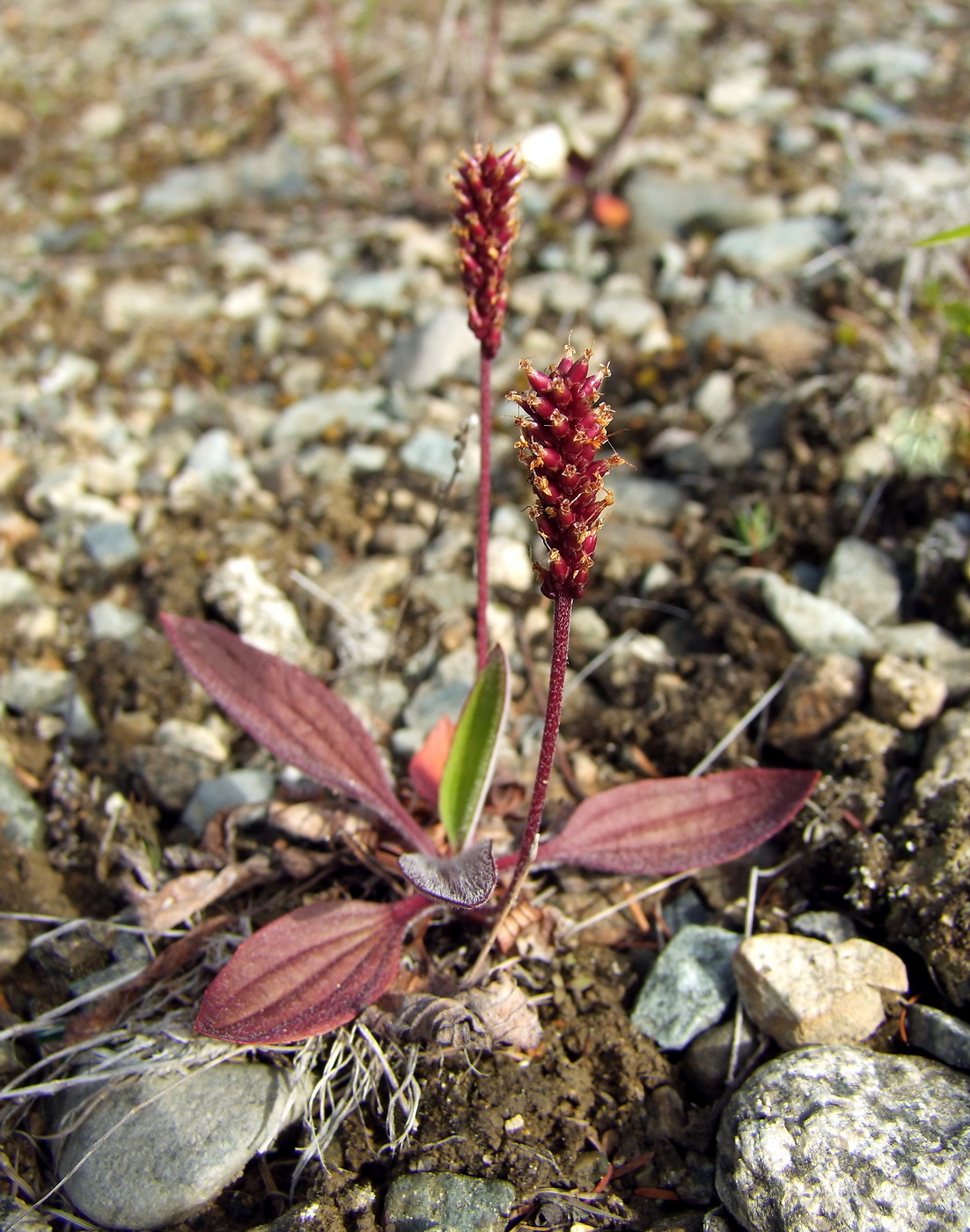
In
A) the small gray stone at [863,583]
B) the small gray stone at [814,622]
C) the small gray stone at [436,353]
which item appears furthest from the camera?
the small gray stone at [436,353]

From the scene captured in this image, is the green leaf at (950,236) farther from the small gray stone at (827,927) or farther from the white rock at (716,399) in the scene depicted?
the small gray stone at (827,927)

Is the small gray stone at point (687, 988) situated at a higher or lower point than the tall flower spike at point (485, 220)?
lower

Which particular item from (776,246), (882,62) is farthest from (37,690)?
(882,62)

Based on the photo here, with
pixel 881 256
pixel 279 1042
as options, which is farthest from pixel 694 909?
pixel 881 256

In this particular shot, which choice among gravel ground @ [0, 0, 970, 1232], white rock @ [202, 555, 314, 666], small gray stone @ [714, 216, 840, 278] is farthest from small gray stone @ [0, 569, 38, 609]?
small gray stone @ [714, 216, 840, 278]

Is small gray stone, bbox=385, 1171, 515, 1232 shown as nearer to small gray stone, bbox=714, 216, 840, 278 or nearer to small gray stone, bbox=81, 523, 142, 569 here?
small gray stone, bbox=81, 523, 142, 569

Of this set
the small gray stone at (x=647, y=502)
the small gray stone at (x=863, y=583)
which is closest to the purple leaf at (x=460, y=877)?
the small gray stone at (x=863, y=583)

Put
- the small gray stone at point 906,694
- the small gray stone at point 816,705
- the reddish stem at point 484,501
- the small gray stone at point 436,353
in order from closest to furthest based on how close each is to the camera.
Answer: the reddish stem at point 484,501, the small gray stone at point 906,694, the small gray stone at point 816,705, the small gray stone at point 436,353
